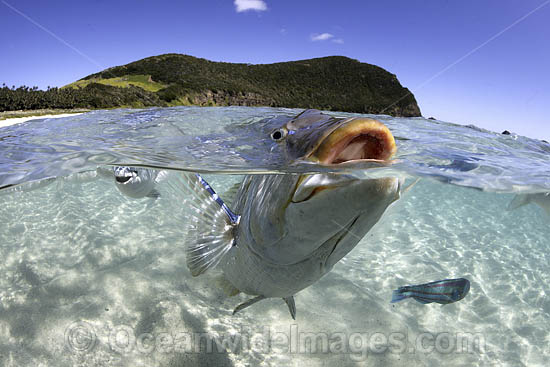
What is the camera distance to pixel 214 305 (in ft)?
14.1

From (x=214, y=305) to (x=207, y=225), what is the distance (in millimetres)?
1839

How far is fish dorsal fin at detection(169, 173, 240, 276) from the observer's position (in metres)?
2.87

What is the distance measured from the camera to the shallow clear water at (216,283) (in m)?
3.65

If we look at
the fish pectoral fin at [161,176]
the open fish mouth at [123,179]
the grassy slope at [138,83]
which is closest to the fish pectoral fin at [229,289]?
the fish pectoral fin at [161,176]

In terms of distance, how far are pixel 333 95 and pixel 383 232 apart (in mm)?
34366

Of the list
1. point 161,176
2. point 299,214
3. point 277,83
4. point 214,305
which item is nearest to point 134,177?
point 161,176

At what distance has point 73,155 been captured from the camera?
4.88 metres

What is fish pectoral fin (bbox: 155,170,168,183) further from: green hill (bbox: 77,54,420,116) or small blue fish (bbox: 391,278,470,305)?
green hill (bbox: 77,54,420,116)

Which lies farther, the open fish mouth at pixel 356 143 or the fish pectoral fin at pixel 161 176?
the fish pectoral fin at pixel 161 176

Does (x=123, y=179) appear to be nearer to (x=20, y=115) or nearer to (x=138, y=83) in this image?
(x=20, y=115)

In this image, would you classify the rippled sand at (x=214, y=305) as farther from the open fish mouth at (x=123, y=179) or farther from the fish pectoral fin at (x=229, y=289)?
the open fish mouth at (x=123, y=179)

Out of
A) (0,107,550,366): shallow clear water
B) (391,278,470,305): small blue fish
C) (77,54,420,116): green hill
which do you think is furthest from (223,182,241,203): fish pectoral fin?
(77,54,420,116): green hill

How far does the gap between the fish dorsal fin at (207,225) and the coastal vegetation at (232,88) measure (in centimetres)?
2116

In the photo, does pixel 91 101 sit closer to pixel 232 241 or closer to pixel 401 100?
pixel 232 241
